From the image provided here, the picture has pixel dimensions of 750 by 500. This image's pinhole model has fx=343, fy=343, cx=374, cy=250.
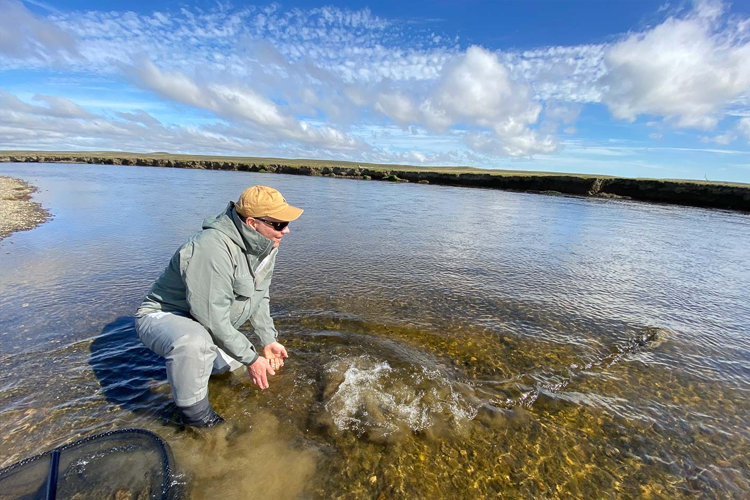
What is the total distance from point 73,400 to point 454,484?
4.86 m

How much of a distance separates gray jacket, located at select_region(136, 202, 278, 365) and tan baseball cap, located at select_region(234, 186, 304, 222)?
18 centimetres

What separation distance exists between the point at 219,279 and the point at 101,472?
2.16 m

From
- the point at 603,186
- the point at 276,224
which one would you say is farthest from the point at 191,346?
the point at 603,186

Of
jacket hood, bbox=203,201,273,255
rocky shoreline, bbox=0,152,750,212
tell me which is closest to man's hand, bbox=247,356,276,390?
jacket hood, bbox=203,201,273,255

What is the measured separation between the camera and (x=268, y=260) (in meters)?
4.62

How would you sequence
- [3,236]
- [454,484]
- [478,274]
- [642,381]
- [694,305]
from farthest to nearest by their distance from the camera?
[3,236]
[478,274]
[694,305]
[642,381]
[454,484]

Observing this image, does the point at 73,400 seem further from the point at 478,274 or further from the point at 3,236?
the point at 3,236

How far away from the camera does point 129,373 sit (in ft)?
16.7

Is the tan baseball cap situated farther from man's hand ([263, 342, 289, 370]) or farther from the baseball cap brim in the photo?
man's hand ([263, 342, 289, 370])

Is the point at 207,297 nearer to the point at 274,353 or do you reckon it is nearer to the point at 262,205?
the point at 262,205

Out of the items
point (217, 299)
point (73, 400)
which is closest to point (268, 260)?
point (217, 299)

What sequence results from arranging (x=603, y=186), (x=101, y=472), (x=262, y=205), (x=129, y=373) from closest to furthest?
1. (x=101, y=472)
2. (x=262, y=205)
3. (x=129, y=373)
4. (x=603, y=186)

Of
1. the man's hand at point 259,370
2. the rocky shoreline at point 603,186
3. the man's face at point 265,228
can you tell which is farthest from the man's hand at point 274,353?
the rocky shoreline at point 603,186

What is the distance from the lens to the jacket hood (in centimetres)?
397
